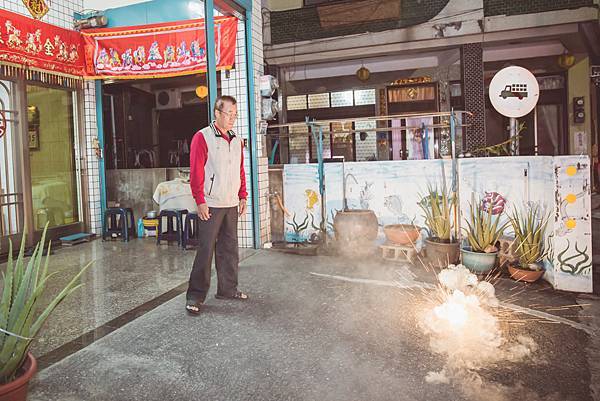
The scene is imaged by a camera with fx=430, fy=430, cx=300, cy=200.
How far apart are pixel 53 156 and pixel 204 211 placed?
20.6ft

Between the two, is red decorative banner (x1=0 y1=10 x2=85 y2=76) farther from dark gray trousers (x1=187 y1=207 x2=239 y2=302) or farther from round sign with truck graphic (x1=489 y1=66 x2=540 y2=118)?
round sign with truck graphic (x1=489 y1=66 x2=540 y2=118)

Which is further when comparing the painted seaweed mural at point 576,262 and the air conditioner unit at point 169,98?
the air conditioner unit at point 169,98

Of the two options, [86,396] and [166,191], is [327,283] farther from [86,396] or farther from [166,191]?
[166,191]

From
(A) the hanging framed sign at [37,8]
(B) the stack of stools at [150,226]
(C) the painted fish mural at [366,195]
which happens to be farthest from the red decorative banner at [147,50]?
(C) the painted fish mural at [366,195]

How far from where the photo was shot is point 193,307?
4.55 m

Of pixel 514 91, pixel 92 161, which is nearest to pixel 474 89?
pixel 514 91

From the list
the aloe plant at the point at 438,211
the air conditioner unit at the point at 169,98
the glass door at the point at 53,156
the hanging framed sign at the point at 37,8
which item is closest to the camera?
the aloe plant at the point at 438,211

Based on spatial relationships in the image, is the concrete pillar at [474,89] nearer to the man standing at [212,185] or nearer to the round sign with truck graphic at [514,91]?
the round sign with truck graphic at [514,91]

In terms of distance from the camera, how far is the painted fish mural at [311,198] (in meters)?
7.70

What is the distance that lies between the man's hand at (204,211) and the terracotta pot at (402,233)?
331 cm

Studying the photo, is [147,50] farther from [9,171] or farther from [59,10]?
[9,171]

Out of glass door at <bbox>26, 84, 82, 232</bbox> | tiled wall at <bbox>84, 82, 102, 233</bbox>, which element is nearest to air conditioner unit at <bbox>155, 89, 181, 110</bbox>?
tiled wall at <bbox>84, 82, 102, 233</bbox>

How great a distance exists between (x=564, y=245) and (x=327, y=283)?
2924 mm

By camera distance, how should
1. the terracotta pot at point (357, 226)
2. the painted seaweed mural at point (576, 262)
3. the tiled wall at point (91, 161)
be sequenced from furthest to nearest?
the tiled wall at point (91, 161) < the terracotta pot at point (357, 226) < the painted seaweed mural at point (576, 262)
